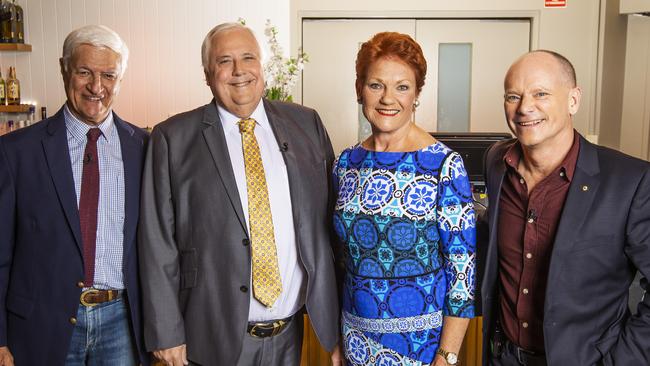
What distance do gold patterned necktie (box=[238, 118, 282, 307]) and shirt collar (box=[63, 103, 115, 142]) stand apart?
49cm

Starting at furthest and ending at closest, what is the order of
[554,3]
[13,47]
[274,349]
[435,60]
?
[435,60], [554,3], [13,47], [274,349]

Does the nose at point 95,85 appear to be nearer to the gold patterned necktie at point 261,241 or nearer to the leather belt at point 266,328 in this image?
the gold patterned necktie at point 261,241

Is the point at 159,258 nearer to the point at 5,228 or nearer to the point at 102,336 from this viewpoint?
the point at 102,336

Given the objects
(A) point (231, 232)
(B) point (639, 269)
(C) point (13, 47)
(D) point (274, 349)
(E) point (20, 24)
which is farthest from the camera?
(E) point (20, 24)

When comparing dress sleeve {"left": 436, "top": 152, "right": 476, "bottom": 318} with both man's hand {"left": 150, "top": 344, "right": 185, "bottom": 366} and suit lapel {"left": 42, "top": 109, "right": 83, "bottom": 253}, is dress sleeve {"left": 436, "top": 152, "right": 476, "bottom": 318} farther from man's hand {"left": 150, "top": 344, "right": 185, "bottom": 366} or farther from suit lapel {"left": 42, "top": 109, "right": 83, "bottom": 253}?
suit lapel {"left": 42, "top": 109, "right": 83, "bottom": 253}

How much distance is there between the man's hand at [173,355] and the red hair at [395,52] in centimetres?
99

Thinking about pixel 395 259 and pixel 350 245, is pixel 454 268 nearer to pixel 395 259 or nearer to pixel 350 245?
pixel 395 259

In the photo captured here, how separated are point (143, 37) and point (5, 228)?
113 inches

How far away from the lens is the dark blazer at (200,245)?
1870 mm

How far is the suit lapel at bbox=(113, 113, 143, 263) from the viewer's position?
1953mm

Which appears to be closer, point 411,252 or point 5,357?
point 411,252

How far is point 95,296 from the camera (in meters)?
Answer: 1.94

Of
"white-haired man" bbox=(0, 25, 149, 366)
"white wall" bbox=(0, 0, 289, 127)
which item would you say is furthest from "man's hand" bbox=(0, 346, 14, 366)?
"white wall" bbox=(0, 0, 289, 127)

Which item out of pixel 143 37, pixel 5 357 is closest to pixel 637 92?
pixel 143 37
